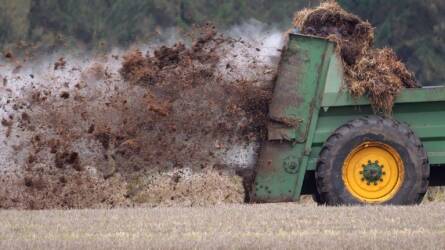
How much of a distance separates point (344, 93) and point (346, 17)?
1.01m

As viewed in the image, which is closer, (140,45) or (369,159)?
(369,159)

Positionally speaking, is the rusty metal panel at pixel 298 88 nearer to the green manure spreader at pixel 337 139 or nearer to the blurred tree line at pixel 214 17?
the green manure spreader at pixel 337 139

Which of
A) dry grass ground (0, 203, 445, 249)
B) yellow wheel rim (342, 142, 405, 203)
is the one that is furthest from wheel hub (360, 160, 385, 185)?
dry grass ground (0, 203, 445, 249)

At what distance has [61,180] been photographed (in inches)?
516

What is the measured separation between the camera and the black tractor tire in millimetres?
12734

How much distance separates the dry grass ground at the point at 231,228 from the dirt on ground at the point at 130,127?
3.11ft

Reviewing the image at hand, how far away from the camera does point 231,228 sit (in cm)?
1029

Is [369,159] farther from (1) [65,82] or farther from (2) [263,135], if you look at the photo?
(1) [65,82]

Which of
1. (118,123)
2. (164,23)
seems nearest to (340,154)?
(118,123)

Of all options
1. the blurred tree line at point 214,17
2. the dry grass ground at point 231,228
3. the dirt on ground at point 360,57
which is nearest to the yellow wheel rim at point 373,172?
the dirt on ground at point 360,57

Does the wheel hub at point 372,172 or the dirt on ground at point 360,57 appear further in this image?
the wheel hub at point 372,172

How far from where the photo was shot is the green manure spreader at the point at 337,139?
41.8 ft

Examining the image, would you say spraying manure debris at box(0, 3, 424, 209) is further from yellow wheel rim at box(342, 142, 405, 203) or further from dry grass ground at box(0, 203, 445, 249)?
dry grass ground at box(0, 203, 445, 249)

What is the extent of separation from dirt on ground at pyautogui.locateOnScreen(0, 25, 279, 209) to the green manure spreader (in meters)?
0.33
